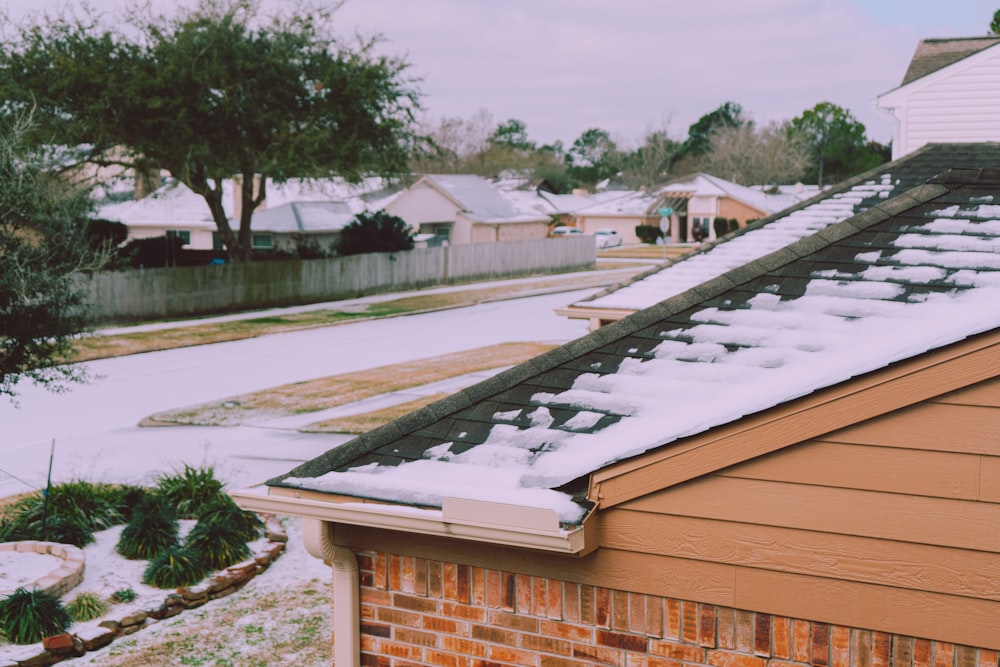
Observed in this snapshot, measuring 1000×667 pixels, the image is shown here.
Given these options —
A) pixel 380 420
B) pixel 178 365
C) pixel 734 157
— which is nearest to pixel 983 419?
pixel 380 420

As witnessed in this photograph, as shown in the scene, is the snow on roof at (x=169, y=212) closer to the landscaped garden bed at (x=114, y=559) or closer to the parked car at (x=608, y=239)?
the parked car at (x=608, y=239)

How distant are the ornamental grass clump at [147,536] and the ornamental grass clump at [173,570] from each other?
0.45 m

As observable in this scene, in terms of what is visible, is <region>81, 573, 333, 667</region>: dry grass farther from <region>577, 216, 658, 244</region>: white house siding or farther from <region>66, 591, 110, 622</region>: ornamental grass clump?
<region>577, 216, 658, 244</region>: white house siding

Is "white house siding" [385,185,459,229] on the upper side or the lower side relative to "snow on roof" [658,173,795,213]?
lower

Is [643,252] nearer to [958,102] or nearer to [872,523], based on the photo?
[958,102]

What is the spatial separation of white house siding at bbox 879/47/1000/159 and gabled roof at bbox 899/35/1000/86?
19cm

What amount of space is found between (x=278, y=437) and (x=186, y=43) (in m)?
18.3

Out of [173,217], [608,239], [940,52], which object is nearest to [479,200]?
[608,239]

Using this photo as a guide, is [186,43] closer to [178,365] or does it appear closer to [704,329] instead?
[178,365]

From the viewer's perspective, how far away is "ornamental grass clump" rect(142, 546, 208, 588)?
9.49m

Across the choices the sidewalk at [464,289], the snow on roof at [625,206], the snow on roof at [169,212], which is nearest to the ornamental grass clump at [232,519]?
the sidewalk at [464,289]

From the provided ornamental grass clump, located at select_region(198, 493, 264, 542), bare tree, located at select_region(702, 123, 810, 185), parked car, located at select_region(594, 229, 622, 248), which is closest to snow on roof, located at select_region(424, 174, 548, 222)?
parked car, located at select_region(594, 229, 622, 248)

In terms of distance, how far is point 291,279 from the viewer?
37.0m

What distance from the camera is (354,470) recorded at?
4.52 metres
